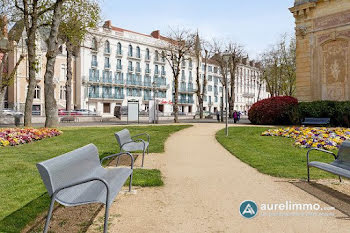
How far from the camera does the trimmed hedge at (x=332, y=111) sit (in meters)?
17.9

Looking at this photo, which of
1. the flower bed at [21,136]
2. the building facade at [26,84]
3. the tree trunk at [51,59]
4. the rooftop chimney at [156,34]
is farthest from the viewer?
the rooftop chimney at [156,34]

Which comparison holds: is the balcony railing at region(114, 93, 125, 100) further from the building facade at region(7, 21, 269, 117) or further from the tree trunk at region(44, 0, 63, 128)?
the tree trunk at region(44, 0, 63, 128)

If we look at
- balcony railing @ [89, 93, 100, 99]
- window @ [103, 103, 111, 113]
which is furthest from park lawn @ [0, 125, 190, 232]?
window @ [103, 103, 111, 113]

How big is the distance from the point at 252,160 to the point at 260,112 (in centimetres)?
1483

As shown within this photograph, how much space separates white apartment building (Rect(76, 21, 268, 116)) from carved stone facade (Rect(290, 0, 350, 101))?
31.4 metres

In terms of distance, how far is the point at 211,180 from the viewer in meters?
6.25

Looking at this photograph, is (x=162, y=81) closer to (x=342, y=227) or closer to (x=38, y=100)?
(x=38, y=100)

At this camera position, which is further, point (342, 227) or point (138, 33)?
point (138, 33)

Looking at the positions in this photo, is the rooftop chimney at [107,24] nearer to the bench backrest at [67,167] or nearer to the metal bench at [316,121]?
the metal bench at [316,121]

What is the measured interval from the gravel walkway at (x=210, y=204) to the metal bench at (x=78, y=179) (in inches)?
15.1

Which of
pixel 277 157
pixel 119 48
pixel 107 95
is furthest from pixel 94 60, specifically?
pixel 277 157

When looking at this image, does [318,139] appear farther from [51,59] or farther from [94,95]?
[94,95]

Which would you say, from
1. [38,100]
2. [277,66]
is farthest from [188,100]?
[38,100]

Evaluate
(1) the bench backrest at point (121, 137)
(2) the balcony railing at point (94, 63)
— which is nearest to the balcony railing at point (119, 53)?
(2) the balcony railing at point (94, 63)
